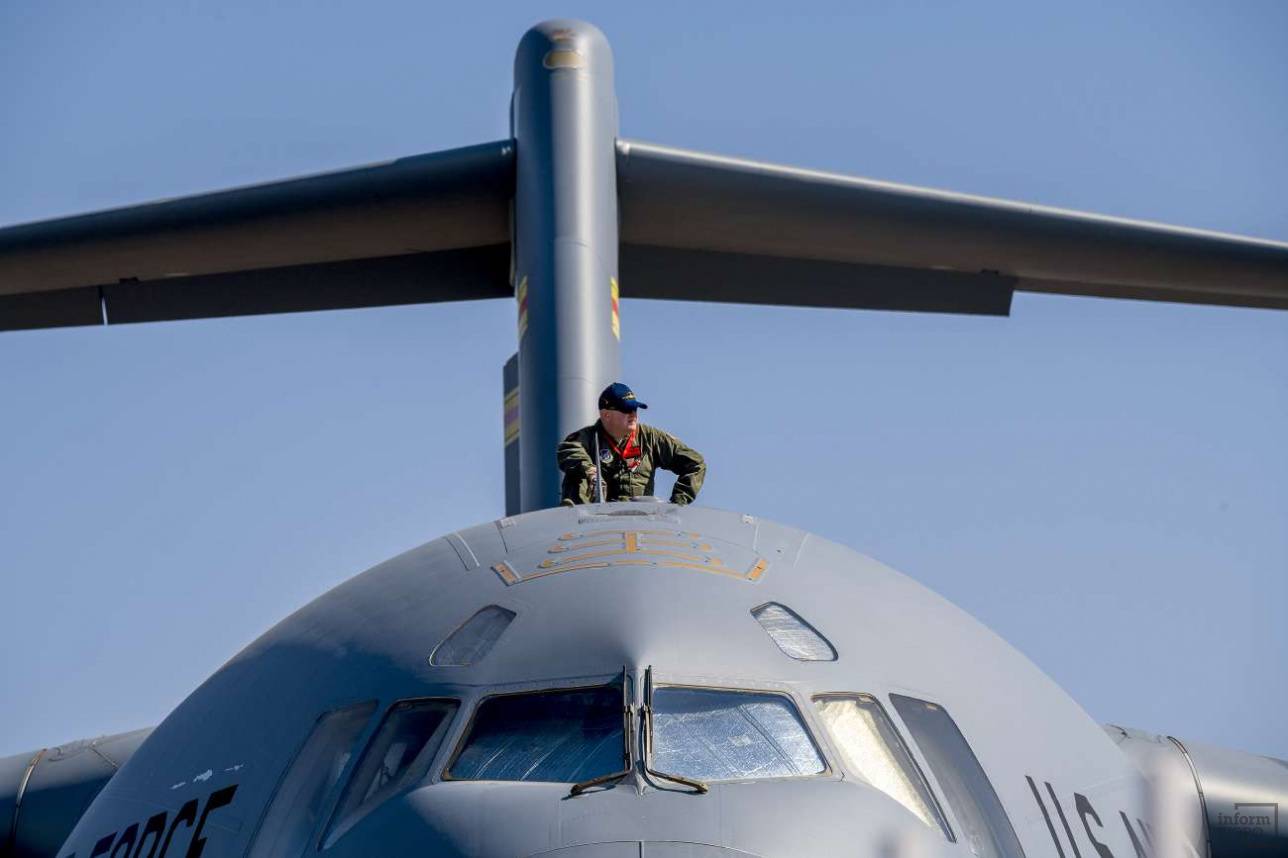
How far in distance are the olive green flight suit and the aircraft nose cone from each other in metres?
3.54

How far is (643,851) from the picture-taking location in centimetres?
469

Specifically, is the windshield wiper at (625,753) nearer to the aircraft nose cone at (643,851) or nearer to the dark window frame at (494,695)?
the dark window frame at (494,695)

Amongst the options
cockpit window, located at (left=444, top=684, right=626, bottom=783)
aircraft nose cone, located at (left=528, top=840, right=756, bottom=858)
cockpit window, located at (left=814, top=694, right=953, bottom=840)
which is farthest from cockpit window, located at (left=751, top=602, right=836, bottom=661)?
aircraft nose cone, located at (left=528, top=840, right=756, bottom=858)

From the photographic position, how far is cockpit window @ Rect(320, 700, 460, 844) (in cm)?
525

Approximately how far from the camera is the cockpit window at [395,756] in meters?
5.25

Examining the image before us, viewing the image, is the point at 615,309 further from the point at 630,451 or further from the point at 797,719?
the point at 797,719

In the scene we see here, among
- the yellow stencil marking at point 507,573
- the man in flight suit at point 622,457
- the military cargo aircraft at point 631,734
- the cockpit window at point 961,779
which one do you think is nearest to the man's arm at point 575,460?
the man in flight suit at point 622,457

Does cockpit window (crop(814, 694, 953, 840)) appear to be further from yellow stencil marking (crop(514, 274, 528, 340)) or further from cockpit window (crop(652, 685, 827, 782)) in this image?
yellow stencil marking (crop(514, 274, 528, 340))

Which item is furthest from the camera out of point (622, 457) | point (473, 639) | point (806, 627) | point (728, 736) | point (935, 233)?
point (935, 233)

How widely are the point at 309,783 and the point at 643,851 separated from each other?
1.31 metres

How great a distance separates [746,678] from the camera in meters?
5.44

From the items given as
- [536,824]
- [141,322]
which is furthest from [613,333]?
[536,824]

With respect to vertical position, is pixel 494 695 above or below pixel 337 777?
above

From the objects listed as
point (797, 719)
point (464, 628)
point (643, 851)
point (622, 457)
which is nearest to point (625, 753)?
point (643, 851)
